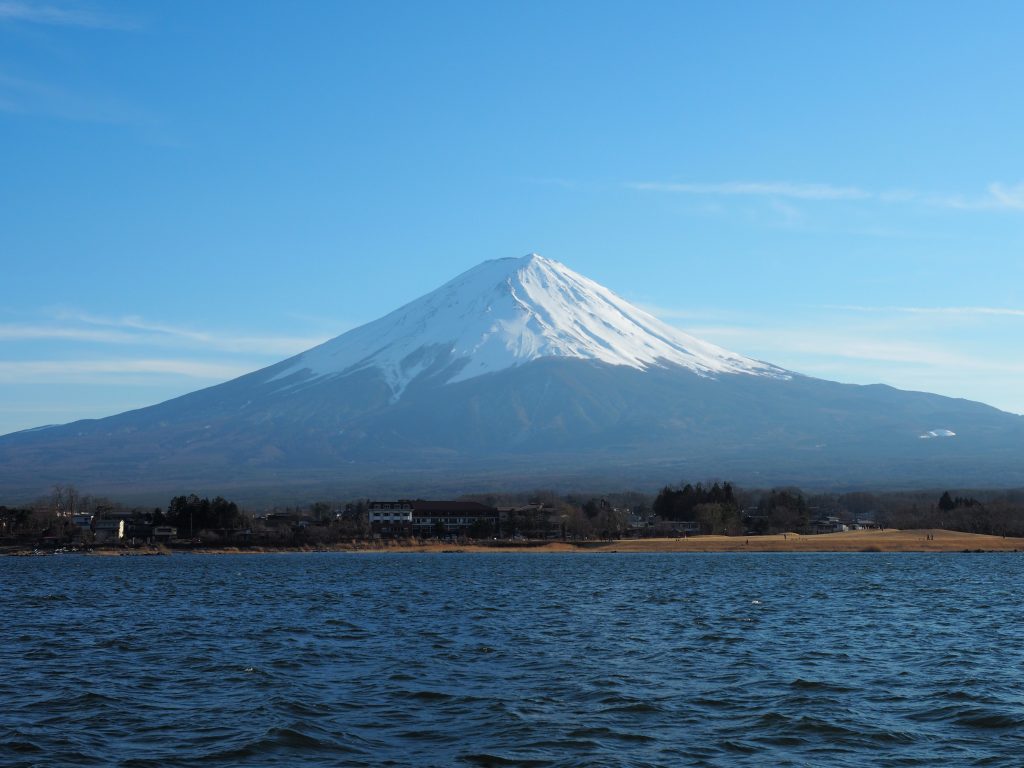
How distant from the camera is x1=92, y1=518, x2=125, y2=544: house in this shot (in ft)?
378

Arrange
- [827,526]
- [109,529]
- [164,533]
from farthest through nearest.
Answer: [827,526], [109,529], [164,533]

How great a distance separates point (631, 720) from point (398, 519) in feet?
359

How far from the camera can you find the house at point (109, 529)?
4532 inches

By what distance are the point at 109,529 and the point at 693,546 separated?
5549 centimetres

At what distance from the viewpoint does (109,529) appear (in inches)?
4678

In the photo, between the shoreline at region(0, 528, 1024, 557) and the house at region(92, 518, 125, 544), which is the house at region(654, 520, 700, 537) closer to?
the shoreline at region(0, 528, 1024, 557)

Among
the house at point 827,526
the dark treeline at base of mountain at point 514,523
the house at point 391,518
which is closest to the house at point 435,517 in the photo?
the house at point 391,518

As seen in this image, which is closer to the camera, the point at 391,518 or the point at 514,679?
the point at 514,679

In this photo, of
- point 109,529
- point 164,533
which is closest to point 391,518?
point 164,533

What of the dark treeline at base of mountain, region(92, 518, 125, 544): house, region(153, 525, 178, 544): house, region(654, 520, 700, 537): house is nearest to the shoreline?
the dark treeline at base of mountain

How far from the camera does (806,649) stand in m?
27.3

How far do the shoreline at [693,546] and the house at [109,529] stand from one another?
12.1 meters

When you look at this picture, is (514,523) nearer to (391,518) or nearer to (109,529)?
(391,518)

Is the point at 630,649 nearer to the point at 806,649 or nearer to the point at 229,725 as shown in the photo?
the point at 806,649
